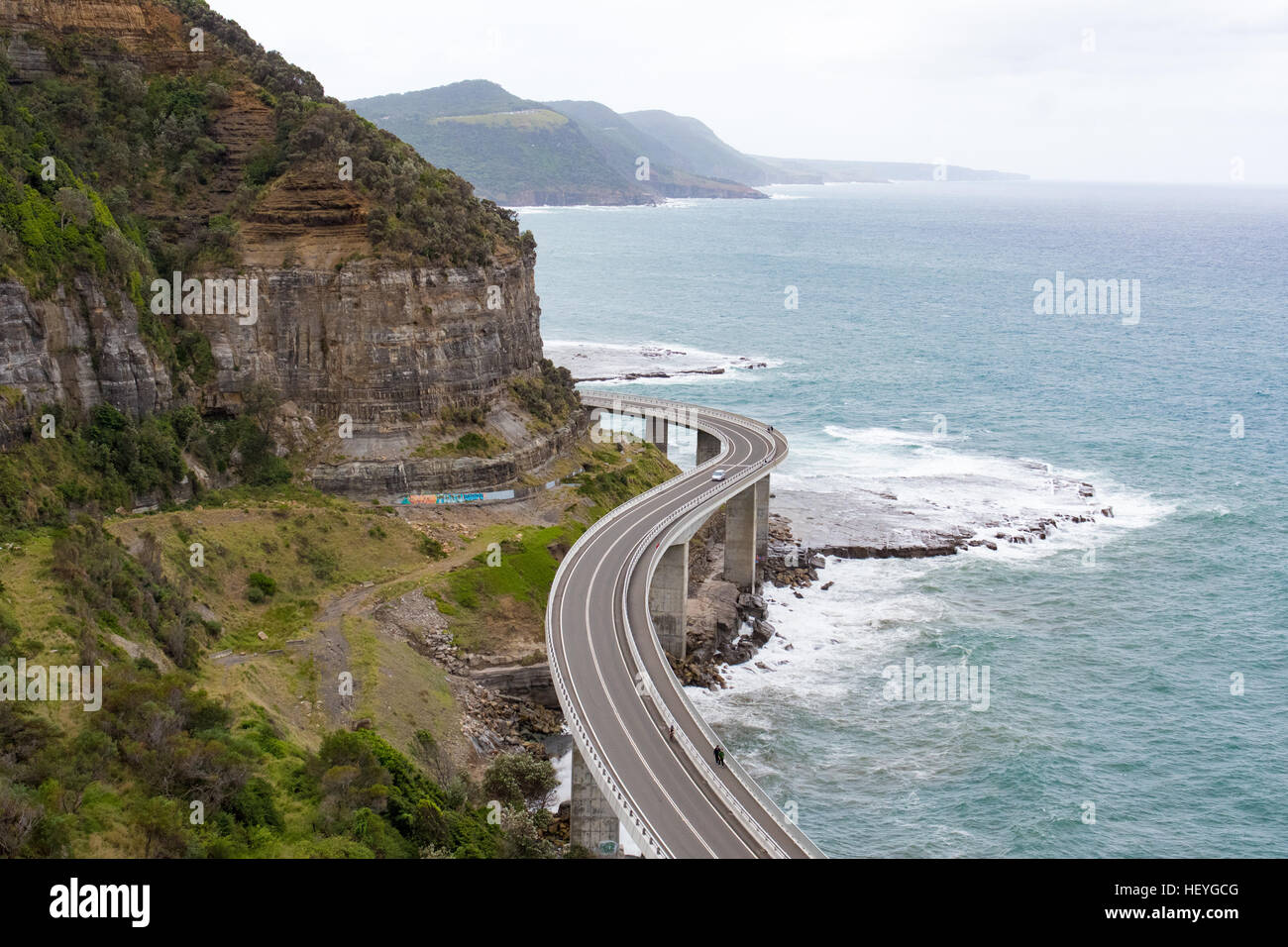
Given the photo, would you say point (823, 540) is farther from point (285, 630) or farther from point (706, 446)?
point (285, 630)

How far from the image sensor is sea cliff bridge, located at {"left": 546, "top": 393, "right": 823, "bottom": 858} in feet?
156

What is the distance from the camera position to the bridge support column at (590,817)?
5650cm

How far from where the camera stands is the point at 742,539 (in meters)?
95.4

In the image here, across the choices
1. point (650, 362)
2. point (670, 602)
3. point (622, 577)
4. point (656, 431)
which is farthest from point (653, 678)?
point (650, 362)

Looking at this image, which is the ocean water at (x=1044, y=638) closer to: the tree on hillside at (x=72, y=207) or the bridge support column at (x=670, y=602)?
the bridge support column at (x=670, y=602)

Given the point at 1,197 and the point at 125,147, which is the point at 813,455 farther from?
the point at 1,197

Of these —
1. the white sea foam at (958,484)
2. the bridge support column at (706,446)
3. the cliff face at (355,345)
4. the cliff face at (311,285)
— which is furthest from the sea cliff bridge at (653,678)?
the cliff face at (355,345)

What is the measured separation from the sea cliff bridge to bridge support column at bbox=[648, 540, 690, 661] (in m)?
0.07

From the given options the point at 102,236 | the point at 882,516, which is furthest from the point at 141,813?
the point at 882,516

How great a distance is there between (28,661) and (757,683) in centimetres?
4335

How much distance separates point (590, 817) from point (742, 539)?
41.5 m

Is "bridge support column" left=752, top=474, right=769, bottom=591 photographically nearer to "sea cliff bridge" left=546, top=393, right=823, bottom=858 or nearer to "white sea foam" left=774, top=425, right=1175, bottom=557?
"sea cliff bridge" left=546, top=393, right=823, bottom=858

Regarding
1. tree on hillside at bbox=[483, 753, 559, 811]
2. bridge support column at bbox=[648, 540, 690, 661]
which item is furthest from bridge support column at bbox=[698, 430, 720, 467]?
tree on hillside at bbox=[483, 753, 559, 811]

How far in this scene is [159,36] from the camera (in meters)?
94.3
